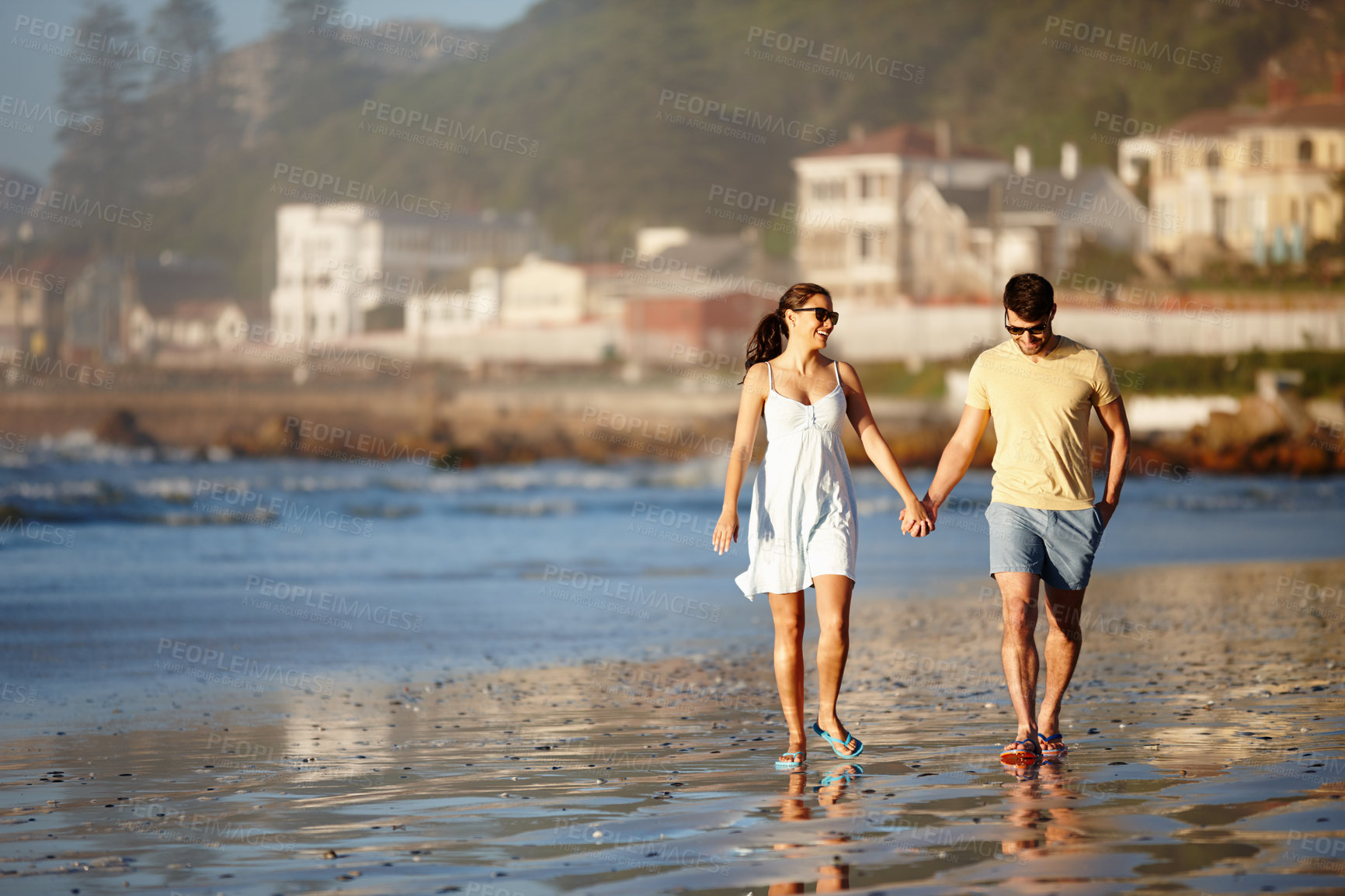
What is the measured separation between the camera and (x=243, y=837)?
17.2 ft

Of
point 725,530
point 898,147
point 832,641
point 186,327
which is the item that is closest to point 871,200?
point 898,147

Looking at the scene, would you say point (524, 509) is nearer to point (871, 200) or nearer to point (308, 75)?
point (871, 200)

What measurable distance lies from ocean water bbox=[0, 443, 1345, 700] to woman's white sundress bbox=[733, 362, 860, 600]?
4.43 metres

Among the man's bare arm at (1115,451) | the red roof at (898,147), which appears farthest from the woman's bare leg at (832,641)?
the red roof at (898,147)

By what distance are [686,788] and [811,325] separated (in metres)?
2.02

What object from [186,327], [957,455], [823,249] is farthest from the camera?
[186,327]

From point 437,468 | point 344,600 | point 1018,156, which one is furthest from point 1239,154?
point 344,600

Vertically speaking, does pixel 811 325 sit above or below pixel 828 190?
below

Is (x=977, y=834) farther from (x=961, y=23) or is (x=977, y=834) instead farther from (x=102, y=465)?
(x=961, y=23)

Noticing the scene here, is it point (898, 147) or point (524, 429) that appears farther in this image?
point (898, 147)

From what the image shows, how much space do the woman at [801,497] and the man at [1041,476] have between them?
18.0 inches

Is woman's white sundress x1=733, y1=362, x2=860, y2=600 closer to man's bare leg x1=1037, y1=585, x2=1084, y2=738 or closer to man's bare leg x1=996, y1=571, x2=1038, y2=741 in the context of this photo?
man's bare leg x1=996, y1=571, x2=1038, y2=741

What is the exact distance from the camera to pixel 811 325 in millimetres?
6598

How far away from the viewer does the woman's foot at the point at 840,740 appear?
21.1 ft
